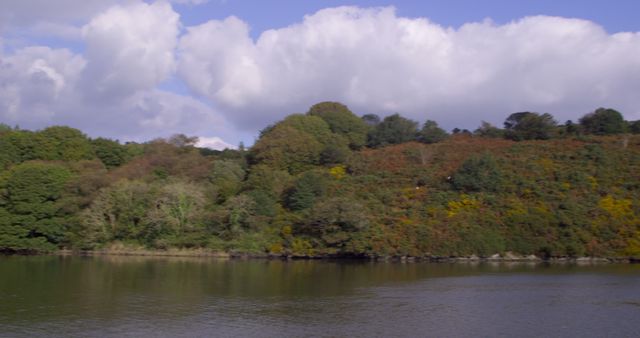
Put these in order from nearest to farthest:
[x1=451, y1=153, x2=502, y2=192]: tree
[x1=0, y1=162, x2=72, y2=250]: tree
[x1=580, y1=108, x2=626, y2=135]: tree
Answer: [x1=0, y1=162, x2=72, y2=250]: tree → [x1=451, y1=153, x2=502, y2=192]: tree → [x1=580, y1=108, x2=626, y2=135]: tree

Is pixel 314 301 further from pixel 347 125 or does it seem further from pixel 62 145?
pixel 347 125

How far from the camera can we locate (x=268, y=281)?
Result: 1714 inches

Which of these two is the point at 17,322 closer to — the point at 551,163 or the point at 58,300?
the point at 58,300

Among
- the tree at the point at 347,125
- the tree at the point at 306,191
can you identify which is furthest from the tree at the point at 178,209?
the tree at the point at 347,125

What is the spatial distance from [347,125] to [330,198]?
2808cm

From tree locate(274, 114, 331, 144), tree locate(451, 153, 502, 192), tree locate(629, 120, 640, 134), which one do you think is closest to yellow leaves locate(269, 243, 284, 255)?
tree locate(451, 153, 502, 192)

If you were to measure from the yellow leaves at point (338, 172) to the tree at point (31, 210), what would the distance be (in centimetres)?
2737

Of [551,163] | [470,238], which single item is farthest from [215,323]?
[551,163]

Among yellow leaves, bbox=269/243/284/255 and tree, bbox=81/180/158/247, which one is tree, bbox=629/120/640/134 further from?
tree, bbox=81/180/158/247

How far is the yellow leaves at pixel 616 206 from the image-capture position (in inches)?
2397

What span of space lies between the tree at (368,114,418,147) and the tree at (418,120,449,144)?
1056 mm

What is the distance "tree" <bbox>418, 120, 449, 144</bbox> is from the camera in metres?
89.9

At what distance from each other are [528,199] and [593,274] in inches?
702

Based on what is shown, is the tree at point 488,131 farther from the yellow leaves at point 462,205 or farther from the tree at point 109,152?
the tree at point 109,152
